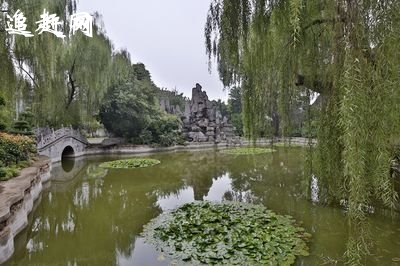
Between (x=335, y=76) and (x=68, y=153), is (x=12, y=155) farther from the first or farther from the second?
(x=68, y=153)

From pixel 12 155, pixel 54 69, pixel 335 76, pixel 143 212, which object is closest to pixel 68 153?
pixel 54 69

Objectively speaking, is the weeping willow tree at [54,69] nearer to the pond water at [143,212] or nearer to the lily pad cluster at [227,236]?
the pond water at [143,212]

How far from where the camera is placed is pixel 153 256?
13.1 feet

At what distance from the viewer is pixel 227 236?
4.36 m

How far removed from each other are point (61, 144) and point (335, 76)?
44.4ft

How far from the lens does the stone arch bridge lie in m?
12.0

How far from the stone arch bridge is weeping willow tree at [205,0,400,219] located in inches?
405

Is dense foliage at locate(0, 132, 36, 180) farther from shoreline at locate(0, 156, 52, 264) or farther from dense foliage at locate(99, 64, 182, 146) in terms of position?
dense foliage at locate(99, 64, 182, 146)

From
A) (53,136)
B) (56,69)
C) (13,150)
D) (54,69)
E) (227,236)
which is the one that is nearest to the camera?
(227,236)

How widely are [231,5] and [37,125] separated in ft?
42.1

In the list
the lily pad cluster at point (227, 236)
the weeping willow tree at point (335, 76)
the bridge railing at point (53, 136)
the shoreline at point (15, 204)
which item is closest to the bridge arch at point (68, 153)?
the bridge railing at point (53, 136)

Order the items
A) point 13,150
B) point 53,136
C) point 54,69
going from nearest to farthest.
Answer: point 13,150
point 54,69
point 53,136

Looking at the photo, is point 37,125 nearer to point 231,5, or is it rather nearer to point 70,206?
point 70,206

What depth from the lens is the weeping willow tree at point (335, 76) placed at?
1113 millimetres
